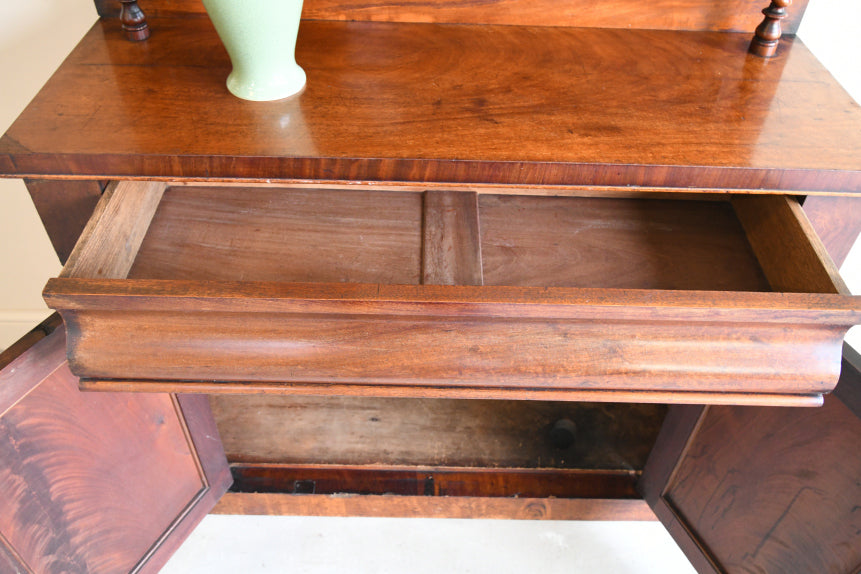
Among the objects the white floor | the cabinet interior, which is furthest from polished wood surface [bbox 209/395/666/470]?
the white floor

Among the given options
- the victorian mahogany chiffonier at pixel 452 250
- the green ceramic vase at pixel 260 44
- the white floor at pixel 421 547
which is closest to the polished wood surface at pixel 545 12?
the victorian mahogany chiffonier at pixel 452 250

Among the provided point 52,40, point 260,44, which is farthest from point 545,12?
point 52,40

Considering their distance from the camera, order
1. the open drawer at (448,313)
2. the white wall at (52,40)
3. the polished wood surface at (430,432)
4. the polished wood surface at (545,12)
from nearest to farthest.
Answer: the open drawer at (448,313) → the polished wood surface at (545,12) → the white wall at (52,40) → the polished wood surface at (430,432)

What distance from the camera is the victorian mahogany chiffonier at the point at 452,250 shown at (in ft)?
2.10

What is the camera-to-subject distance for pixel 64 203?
730 millimetres

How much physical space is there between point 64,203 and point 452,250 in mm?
438

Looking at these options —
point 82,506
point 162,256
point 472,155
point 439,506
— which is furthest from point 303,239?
point 439,506

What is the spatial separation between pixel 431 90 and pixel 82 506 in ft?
2.09

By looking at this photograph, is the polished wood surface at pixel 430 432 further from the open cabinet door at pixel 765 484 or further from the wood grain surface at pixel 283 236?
the wood grain surface at pixel 283 236

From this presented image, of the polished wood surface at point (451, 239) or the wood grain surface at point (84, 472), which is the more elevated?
the polished wood surface at point (451, 239)

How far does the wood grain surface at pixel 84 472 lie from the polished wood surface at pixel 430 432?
206 mm

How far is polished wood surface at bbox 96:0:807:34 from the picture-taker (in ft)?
2.81

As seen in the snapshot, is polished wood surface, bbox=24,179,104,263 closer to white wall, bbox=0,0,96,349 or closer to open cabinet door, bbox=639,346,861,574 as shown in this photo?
white wall, bbox=0,0,96,349

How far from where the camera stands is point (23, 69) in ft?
3.42
